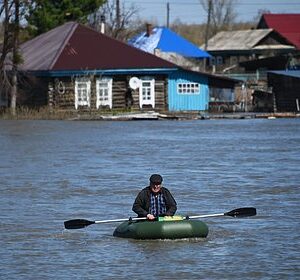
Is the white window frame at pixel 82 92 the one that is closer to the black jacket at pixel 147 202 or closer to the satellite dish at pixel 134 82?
the satellite dish at pixel 134 82

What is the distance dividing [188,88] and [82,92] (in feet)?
20.1

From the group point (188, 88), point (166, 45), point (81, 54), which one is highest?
point (166, 45)

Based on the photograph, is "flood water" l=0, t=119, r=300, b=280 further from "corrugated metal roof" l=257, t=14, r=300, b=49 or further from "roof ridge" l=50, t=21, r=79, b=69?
"corrugated metal roof" l=257, t=14, r=300, b=49

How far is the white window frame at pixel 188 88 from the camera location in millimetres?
58172

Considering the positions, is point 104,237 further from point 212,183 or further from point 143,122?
point 143,122

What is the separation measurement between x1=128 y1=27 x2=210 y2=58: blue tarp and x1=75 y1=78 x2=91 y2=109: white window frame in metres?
18.5

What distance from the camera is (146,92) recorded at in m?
56.5

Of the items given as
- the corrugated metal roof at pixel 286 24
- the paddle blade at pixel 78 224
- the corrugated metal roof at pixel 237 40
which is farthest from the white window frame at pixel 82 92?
the paddle blade at pixel 78 224

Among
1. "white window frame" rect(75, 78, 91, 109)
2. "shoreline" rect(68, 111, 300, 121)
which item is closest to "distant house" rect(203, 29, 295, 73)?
"shoreline" rect(68, 111, 300, 121)

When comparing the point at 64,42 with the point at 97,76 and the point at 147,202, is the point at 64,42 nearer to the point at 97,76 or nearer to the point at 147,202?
the point at 97,76

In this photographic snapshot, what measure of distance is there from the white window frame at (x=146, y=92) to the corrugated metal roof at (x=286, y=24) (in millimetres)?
31560

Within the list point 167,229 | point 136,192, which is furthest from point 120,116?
point 167,229

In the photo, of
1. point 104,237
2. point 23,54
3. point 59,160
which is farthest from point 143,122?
point 104,237

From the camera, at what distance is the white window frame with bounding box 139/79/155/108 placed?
5628 cm
